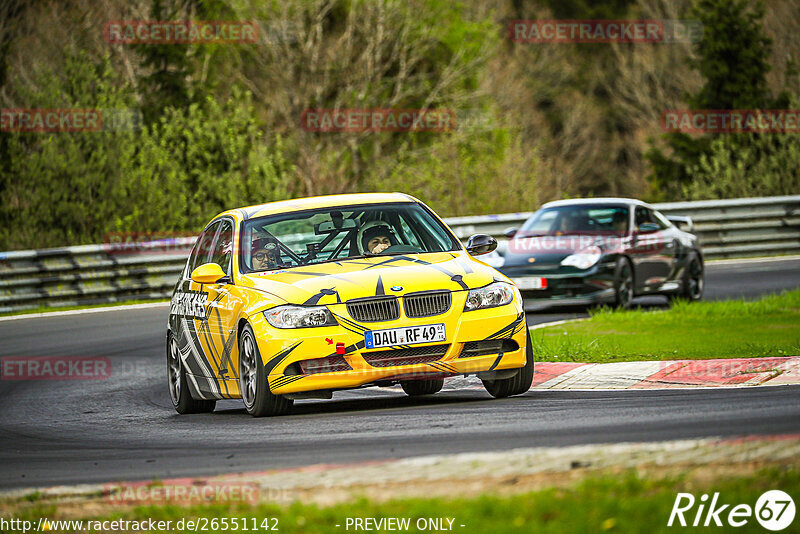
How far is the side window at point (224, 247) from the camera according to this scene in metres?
10.8

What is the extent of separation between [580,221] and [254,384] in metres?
10.1

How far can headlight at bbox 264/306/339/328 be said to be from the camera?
9.40m

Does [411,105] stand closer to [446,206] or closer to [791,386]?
[446,206]

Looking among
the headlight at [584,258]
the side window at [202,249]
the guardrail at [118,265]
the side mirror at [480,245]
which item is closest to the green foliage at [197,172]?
the guardrail at [118,265]

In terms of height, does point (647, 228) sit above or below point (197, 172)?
below

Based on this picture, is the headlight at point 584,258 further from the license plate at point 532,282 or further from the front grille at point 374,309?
the front grille at point 374,309

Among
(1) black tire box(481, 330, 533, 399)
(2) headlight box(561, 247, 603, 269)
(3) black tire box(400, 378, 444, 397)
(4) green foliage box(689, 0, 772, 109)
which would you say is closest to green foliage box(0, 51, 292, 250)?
(2) headlight box(561, 247, 603, 269)

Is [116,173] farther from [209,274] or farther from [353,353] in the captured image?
[353,353]

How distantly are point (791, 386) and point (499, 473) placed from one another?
4.25 metres

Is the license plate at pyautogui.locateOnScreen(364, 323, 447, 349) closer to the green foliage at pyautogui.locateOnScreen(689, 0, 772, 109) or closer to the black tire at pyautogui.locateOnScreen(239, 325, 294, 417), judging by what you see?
the black tire at pyautogui.locateOnScreen(239, 325, 294, 417)

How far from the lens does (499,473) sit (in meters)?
6.15

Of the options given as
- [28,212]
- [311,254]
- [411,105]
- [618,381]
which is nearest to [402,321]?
[311,254]

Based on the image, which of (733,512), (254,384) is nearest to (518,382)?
(254,384)

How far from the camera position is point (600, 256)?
18094 millimetres
